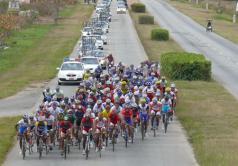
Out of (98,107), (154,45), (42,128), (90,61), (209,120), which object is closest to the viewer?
(42,128)

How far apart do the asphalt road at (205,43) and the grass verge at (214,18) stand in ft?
4.45

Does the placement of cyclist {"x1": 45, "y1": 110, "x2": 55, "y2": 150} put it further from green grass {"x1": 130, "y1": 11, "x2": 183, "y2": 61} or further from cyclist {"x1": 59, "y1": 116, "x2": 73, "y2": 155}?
green grass {"x1": 130, "y1": 11, "x2": 183, "y2": 61}

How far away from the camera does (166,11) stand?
13112cm

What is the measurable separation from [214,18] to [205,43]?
36290mm

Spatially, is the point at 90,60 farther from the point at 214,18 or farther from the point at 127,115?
the point at 214,18

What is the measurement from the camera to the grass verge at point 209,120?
25.5 metres

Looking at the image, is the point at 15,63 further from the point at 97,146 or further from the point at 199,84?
the point at 97,146

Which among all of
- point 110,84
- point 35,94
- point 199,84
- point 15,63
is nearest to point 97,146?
point 110,84

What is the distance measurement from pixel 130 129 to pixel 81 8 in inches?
4046

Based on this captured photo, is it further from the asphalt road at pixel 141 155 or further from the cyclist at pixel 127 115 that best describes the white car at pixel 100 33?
the cyclist at pixel 127 115

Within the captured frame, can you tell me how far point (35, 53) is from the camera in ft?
220

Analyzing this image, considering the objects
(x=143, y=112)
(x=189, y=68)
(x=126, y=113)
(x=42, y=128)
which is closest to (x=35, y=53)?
(x=189, y=68)

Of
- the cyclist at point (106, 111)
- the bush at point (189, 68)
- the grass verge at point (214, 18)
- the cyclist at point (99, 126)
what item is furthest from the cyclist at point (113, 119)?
the grass verge at point (214, 18)

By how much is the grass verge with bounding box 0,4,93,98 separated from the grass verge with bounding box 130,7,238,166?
386 inches
